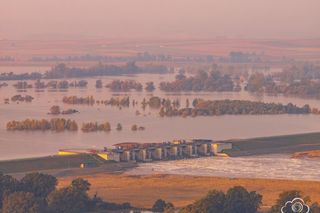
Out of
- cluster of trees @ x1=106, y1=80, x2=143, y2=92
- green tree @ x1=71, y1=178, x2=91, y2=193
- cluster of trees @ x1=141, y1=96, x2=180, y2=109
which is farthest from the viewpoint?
cluster of trees @ x1=106, y1=80, x2=143, y2=92

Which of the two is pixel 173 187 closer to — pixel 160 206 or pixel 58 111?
pixel 160 206

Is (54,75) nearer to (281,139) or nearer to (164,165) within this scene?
(281,139)

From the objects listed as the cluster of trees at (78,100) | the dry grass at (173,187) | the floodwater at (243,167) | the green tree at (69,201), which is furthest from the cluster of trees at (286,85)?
the green tree at (69,201)

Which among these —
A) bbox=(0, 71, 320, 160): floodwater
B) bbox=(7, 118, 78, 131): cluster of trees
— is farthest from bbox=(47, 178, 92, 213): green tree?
bbox=(7, 118, 78, 131): cluster of trees

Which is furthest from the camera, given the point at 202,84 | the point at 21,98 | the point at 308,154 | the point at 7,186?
the point at 202,84

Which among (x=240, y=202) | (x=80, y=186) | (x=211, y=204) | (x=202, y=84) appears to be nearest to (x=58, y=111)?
(x=202, y=84)

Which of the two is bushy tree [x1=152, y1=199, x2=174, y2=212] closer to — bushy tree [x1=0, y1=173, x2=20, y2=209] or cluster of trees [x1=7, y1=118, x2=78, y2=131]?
bushy tree [x1=0, y1=173, x2=20, y2=209]

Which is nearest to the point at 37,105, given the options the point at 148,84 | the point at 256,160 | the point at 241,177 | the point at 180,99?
the point at 180,99
